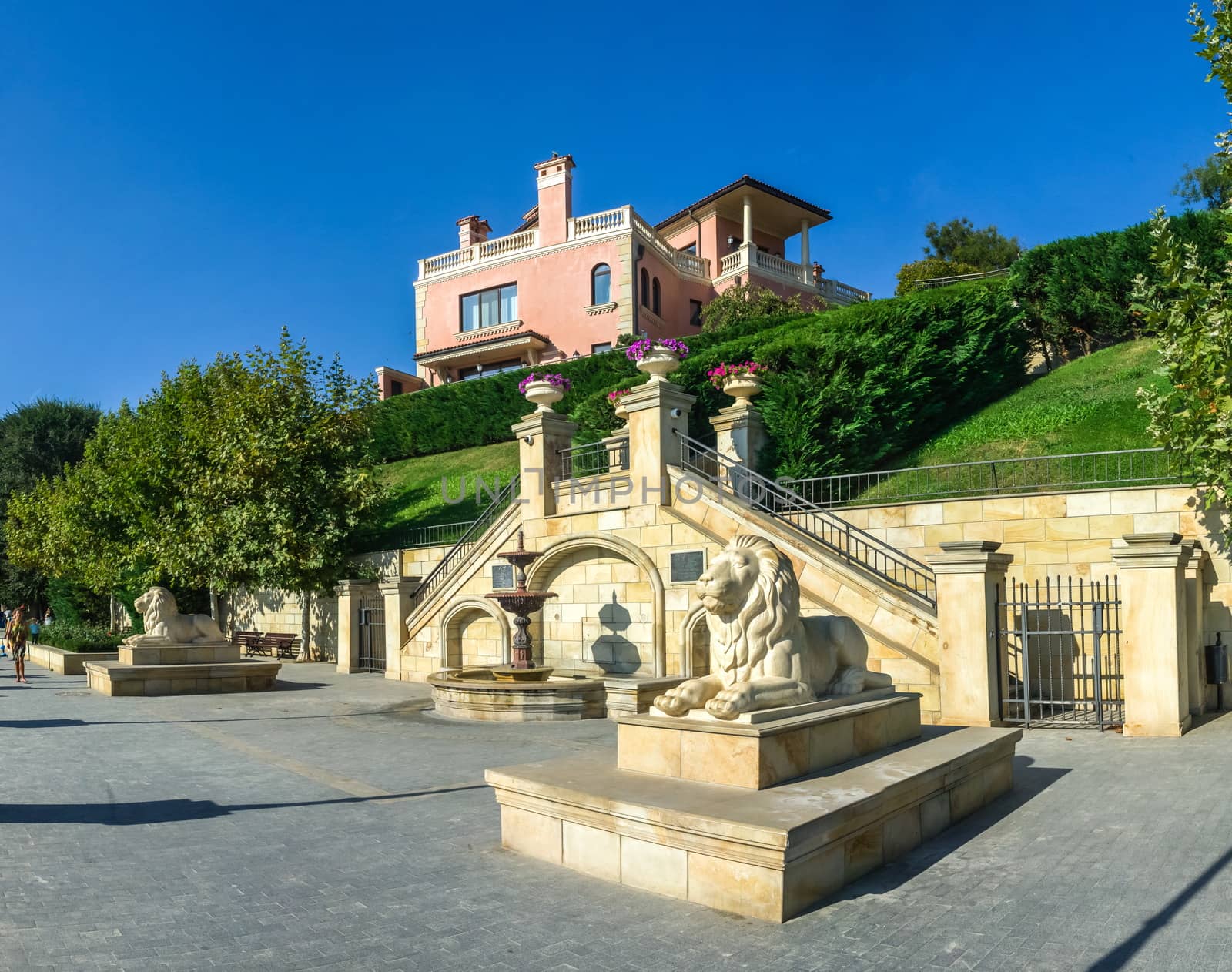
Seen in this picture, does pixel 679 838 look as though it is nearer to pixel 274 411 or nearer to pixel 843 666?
pixel 843 666

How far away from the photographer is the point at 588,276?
37094 millimetres

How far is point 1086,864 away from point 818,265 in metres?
38.3

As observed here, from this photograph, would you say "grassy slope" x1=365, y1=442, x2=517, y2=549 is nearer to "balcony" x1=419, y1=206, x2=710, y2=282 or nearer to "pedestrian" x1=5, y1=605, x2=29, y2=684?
"pedestrian" x1=5, y1=605, x2=29, y2=684

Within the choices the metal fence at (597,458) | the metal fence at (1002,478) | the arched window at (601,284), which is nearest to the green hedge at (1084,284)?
the metal fence at (1002,478)

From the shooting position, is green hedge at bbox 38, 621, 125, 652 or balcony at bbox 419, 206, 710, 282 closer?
green hedge at bbox 38, 621, 125, 652

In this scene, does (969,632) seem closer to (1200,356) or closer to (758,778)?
(1200,356)

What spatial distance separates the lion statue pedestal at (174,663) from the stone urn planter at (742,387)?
432 inches

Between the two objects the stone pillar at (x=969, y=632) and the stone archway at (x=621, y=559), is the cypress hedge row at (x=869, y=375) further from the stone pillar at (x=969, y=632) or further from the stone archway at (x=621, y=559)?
the stone pillar at (x=969, y=632)

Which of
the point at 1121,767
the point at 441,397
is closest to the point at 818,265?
the point at 441,397

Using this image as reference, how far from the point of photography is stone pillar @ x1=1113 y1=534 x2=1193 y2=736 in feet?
33.0

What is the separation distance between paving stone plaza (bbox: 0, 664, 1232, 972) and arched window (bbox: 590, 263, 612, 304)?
95.4 feet

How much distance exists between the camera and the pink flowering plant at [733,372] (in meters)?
19.5

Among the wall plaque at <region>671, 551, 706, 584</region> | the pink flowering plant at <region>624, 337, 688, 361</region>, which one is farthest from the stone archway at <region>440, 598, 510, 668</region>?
the pink flowering plant at <region>624, 337, 688, 361</region>

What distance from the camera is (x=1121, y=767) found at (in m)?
8.59
